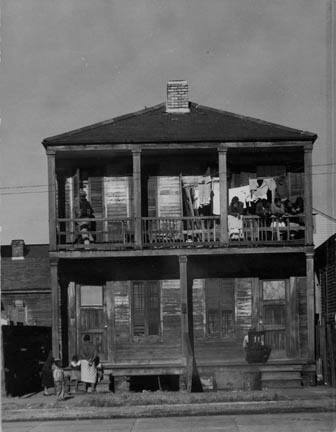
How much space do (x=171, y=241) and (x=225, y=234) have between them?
1794 millimetres

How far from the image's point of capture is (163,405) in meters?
16.7

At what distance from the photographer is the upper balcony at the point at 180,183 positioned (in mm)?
20625

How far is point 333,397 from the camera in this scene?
17.4 m

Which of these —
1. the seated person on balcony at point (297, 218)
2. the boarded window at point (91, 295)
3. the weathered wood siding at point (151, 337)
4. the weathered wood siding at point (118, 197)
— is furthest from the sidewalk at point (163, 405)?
the weathered wood siding at point (118, 197)

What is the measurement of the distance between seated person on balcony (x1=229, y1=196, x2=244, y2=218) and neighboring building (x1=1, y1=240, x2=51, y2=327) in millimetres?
14510

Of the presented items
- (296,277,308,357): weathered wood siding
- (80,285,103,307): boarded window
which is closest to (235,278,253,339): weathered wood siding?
(296,277,308,357): weathered wood siding

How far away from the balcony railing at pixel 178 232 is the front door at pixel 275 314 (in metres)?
1.42

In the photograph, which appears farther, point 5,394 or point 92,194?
point 92,194

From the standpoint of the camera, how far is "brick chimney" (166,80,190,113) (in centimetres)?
2397

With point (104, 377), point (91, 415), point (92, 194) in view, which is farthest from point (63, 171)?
point (91, 415)

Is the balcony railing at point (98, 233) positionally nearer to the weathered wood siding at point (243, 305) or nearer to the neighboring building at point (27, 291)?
the weathered wood siding at point (243, 305)

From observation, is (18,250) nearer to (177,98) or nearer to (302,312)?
(177,98)

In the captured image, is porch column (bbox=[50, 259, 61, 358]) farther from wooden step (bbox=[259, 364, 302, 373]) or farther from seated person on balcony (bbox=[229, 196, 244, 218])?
wooden step (bbox=[259, 364, 302, 373])

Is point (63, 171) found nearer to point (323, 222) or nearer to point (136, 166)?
point (136, 166)
